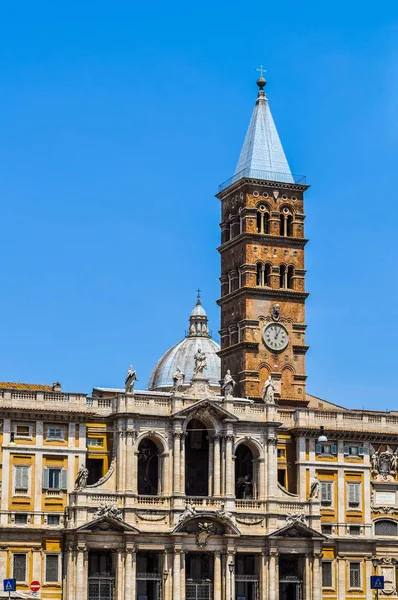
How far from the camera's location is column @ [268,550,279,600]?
107 meters

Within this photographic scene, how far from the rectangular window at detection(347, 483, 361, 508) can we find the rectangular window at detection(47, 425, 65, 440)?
76.9ft

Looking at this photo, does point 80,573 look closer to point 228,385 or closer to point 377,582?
point 228,385

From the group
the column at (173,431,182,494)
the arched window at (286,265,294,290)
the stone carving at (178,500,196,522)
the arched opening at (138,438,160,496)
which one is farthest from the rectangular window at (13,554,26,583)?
the arched window at (286,265,294,290)

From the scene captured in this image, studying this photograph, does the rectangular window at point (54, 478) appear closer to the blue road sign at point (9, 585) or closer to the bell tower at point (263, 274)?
the blue road sign at point (9, 585)

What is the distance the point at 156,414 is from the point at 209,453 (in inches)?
209

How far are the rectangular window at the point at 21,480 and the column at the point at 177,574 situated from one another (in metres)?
11.8

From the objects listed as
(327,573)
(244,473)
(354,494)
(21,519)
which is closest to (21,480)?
(21,519)

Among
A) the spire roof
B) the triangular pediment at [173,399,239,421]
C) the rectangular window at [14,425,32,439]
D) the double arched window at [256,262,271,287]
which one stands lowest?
the rectangular window at [14,425,32,439]

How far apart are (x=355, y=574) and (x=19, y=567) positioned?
26677 mm

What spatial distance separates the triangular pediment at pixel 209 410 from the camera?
355 feet

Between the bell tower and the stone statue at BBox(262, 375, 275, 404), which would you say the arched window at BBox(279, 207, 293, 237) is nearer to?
the bell tower

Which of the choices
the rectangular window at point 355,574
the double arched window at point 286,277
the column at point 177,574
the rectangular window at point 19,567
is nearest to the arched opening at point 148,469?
the column at point 177,574

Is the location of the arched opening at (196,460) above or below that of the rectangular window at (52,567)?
above

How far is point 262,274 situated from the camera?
4737 inches
